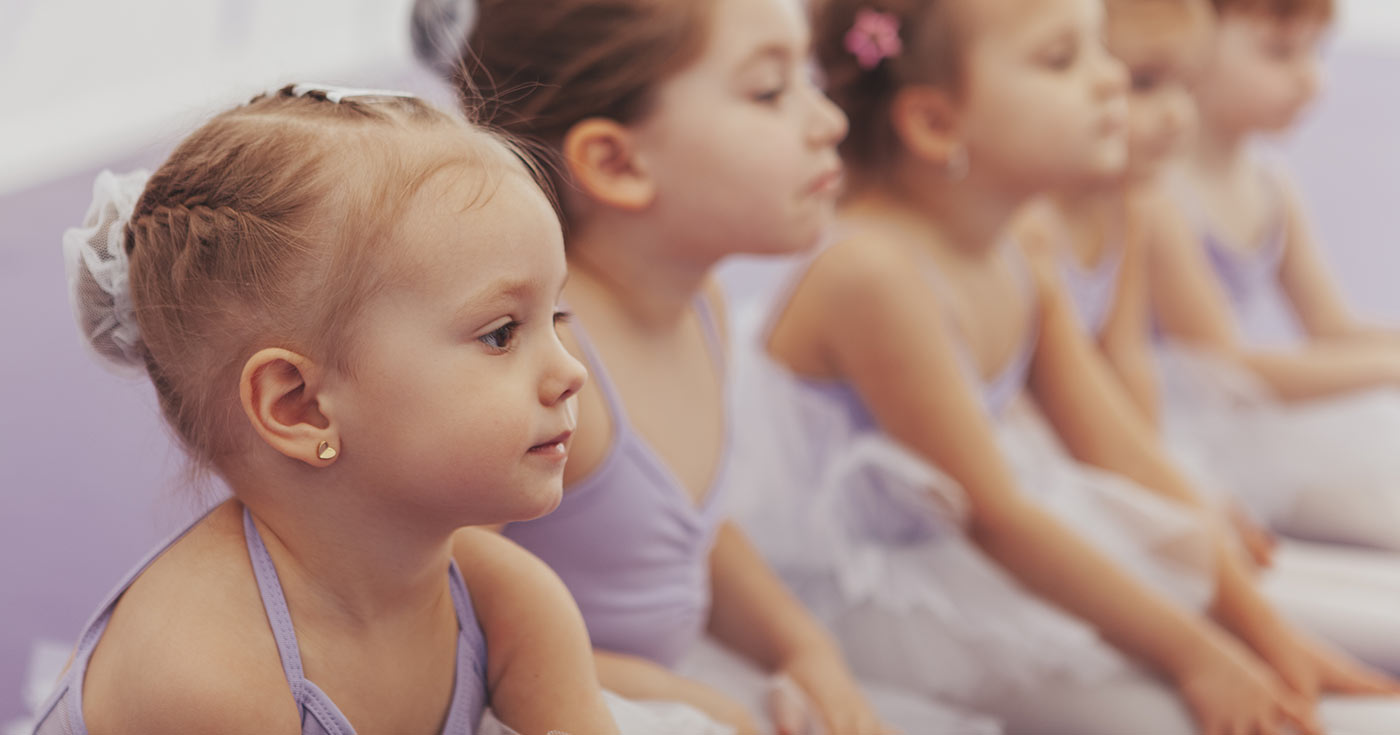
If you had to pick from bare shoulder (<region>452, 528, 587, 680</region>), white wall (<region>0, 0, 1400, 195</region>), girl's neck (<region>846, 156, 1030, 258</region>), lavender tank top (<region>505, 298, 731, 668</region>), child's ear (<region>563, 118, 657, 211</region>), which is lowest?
white wall (<region>0, 0, 1400, 195</region>)

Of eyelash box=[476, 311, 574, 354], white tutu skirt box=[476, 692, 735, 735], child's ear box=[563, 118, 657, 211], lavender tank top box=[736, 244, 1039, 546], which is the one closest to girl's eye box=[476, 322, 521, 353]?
eyelash box=[476, 311, 574, 354]

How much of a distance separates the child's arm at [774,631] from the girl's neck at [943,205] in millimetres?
364

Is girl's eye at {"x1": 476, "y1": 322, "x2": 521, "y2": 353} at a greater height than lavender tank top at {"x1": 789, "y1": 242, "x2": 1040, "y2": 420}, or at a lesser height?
greater

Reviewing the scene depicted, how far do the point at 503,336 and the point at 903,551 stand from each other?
0.73 meters

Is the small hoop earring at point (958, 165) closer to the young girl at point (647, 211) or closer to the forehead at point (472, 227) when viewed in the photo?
the young girl at point (647, 211)

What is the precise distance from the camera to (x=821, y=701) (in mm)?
1123

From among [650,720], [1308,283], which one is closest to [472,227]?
[650,720]

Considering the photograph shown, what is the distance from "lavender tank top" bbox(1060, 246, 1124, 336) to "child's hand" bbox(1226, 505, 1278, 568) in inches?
10.7

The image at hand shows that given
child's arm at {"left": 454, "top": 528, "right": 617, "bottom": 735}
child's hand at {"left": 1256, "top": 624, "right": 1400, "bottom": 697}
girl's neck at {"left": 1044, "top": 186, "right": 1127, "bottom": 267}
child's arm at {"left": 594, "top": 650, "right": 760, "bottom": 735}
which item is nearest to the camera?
child's arm at {"left": 454, "top": 528, "right": 617, "bottom": 735}

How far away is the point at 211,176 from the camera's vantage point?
668 mm

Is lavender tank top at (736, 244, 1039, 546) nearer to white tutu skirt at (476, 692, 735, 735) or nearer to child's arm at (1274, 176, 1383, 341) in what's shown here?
white tutu skirt at (476, 692, 735, 735)

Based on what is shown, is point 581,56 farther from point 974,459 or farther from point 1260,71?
point 1260,71

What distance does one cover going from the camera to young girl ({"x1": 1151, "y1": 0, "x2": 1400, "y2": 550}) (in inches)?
66.6

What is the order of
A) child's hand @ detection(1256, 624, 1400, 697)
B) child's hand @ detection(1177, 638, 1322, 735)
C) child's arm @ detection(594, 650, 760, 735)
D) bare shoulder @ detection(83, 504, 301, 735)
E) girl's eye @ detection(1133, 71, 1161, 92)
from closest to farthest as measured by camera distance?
1. bare shoulder @ detection(83, 504, 301, 735)
2. child's arm @ detection(594, 650, 760, 735)
3. child's hand @ detection(1177, 638, 1322, 735)
4. child's hand @ detection(1256, 624, 1400, 697)
5. girl's eye @ detection(1133, 71, 1161, 92)
